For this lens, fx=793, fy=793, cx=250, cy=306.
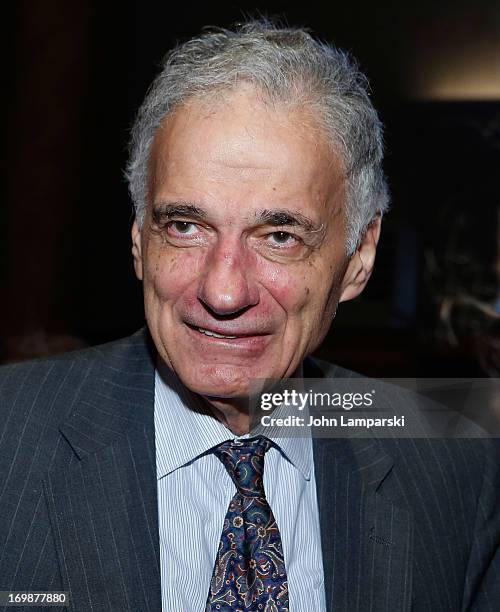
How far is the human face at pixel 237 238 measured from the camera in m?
1.31

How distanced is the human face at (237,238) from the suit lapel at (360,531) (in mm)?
261

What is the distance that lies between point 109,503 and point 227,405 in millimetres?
269

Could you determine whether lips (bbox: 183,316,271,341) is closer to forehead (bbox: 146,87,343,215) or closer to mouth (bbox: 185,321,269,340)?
mouth (bbox: 185,321,269,340)

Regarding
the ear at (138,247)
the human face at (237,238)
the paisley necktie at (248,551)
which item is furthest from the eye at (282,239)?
the paisley necktie at (248,551)

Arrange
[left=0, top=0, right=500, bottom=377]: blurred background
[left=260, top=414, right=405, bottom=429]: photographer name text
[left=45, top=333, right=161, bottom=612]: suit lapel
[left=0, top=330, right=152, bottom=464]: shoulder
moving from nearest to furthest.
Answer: [left=45, top=333, right=161, bottom=612]: suit lapel < [left=0, top=330, right=152, bottom=464]: shoulder < [left=260, top=414, right=405, bottom=429]: photographer name text < [left=0, top=0, right=500, bottom=377]: blurred background

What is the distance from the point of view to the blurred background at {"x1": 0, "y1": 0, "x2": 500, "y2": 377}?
8.96ft

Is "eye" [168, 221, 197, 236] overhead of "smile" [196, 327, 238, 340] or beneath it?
overhead

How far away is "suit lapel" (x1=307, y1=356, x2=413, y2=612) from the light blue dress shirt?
0.09 ft

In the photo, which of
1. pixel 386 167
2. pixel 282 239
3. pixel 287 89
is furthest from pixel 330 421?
pixel 386 167

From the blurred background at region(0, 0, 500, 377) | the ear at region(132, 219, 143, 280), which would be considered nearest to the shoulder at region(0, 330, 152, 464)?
the ear at region(132, 219, 143, 280)

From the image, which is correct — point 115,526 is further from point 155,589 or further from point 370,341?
point 370,341

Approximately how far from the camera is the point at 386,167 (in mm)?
2701

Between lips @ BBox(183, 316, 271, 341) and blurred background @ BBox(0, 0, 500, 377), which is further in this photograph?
blurred background @ BBox(0, 0, 500, 377)

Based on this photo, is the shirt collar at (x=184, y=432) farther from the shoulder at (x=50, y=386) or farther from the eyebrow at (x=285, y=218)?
the eyebrow at (x=285, y=218)
